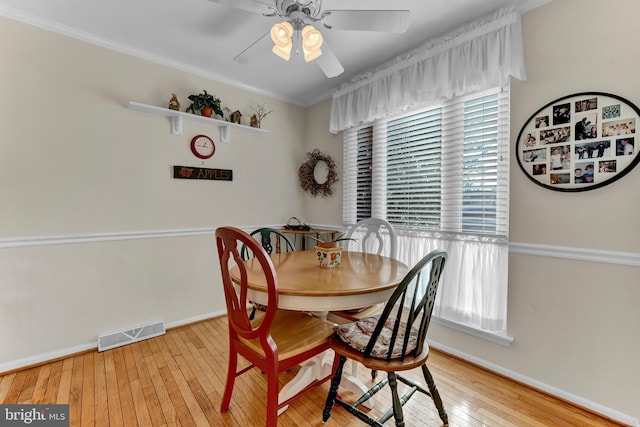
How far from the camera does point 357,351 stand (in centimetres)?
132

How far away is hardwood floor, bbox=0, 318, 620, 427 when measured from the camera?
60.6 inches

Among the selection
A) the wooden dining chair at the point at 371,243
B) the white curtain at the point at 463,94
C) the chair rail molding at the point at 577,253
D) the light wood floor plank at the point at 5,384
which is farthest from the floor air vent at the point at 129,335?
the chair rail molding at the point at 577,253

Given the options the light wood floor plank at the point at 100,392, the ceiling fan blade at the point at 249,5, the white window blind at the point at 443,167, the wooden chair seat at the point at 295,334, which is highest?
the ceiling fan blade at the point at 249,5

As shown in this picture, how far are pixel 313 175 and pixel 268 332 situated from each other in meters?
2.41

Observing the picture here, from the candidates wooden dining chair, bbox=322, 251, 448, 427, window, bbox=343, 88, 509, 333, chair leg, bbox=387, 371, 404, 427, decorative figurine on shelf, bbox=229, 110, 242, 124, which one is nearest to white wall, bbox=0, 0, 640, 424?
window, bbox=343, 88, 509, 333

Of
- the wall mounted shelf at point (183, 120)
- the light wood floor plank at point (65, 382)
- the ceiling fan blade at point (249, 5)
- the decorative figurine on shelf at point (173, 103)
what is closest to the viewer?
the ceiling fan blade at point (249, 5)

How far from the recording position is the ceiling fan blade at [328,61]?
183 centimetres

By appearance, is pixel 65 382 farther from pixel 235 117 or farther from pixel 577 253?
pixel 577 253

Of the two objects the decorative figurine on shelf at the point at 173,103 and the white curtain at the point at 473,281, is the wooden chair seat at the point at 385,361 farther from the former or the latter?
the decorative figurine on shelf at the point at 173,103

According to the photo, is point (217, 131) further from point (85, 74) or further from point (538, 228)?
point (538, 228)

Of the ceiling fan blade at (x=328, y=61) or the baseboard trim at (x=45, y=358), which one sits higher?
the ceiling fan blade at (x=328, y=61)

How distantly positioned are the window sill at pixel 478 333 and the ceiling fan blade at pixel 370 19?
2.06 meters

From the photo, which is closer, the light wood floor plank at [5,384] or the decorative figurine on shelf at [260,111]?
the light wood floor plank at [5,384]

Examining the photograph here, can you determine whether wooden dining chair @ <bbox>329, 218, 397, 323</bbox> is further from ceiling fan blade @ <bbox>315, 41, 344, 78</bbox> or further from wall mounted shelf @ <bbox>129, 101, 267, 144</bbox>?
wall mounted shelf @ <bbox>129, 101, 267, 144</bbox>
